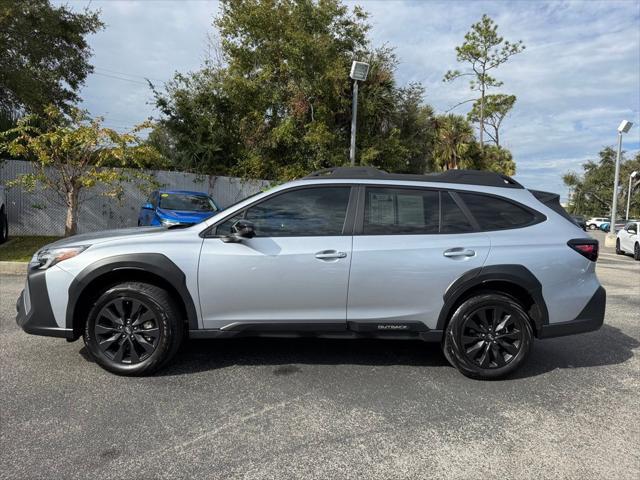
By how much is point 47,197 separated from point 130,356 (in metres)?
12.1

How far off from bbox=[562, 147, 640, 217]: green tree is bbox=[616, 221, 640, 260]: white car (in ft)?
196

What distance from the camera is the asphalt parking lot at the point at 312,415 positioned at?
2.71 metres

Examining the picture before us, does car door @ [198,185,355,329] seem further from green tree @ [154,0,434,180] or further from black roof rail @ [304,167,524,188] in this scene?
green tree @ [154,0,434,180]

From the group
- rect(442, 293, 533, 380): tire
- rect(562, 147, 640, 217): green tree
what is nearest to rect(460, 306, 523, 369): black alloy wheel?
rect(442, 293, 533, 380): tire

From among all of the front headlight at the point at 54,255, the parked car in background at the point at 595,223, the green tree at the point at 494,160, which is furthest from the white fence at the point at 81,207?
the parked car in background at the point at 595,223

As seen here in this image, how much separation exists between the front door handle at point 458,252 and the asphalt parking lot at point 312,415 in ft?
3.55

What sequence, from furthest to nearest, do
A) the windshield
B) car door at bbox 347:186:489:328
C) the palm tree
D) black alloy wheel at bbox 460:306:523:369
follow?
the palm tree → the windshield → black alloy wheel at bbox 460:306:523:369 → car door at bbox 347:186:489:328

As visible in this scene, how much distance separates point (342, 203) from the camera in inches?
160

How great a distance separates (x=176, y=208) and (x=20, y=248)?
3723mm

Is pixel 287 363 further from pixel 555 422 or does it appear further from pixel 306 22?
pixel 306 22

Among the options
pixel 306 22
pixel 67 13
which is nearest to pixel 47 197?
pixel 67 13

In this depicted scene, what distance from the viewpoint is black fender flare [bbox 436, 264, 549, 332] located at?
12.9 ft

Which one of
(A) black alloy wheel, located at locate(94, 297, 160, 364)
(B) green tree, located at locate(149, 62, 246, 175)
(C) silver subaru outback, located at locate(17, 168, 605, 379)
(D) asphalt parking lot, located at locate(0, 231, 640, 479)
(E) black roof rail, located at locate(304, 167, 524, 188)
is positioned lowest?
(D) asphalt parking lot, located at locate(0, 231, 640, 479)

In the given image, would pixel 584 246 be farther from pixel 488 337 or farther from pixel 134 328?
pixel 134 328
